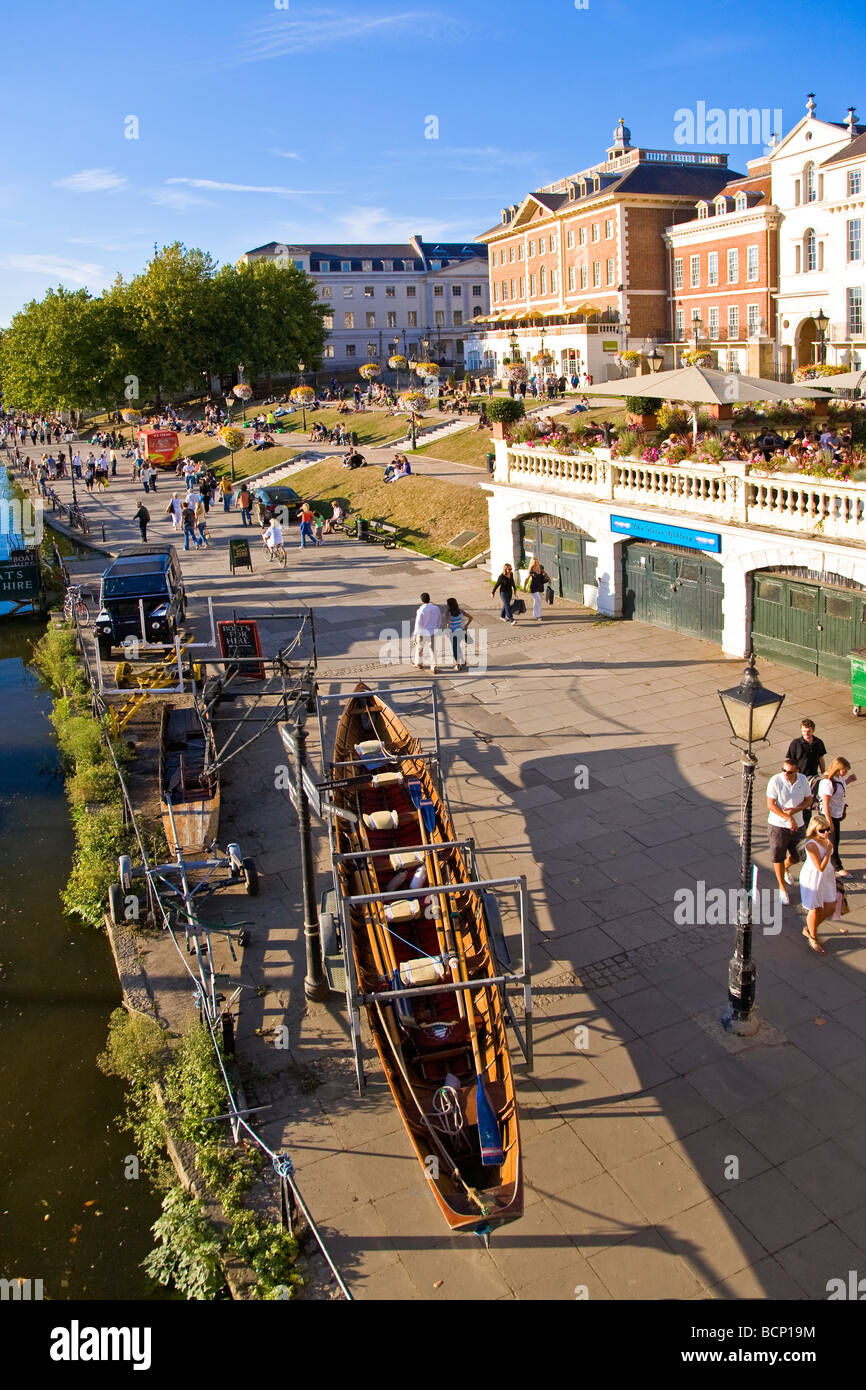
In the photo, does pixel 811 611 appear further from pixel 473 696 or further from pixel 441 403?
pixel 441 403

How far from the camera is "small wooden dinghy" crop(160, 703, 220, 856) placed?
14.0 m

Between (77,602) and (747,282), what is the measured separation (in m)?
42.0

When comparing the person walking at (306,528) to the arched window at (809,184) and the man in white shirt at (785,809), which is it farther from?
the arched window at (809,184)

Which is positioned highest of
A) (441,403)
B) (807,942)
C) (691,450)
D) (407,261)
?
(407,261)

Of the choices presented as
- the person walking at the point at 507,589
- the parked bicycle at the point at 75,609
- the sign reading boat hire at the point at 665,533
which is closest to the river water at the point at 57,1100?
the parked bicycle at the point at 75,609

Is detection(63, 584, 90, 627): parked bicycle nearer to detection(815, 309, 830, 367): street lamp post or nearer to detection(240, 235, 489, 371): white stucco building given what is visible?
detection(815, 309, 830, 367): street lamp post

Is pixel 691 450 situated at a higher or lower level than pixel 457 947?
higher

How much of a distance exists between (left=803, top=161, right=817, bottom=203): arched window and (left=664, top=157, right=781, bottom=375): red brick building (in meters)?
1.77


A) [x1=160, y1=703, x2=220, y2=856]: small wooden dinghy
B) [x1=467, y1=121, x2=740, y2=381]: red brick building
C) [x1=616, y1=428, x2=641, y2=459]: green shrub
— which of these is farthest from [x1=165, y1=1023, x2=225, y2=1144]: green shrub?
[x1=467, y1=121, x2=740, y2=381]: red brick building

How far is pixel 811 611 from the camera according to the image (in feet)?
58.2

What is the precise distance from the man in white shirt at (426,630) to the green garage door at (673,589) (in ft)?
15.5
